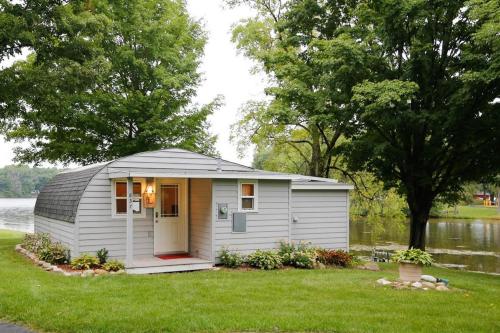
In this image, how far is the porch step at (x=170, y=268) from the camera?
10945 mm

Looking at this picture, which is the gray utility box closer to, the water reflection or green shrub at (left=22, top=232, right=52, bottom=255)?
green shrub at (left=22, top=232, right=52, bottom=255)

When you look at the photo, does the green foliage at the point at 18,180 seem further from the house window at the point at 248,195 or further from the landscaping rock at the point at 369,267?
the landscaping rock at the point at 369,267

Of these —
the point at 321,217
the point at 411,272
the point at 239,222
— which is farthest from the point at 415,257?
the point at 321,217

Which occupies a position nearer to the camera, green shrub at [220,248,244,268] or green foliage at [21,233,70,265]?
green foliage at [21,233,70,265]

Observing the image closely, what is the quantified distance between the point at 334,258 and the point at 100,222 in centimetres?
670

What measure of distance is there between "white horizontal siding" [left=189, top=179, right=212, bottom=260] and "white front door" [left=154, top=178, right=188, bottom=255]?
0.73 ft

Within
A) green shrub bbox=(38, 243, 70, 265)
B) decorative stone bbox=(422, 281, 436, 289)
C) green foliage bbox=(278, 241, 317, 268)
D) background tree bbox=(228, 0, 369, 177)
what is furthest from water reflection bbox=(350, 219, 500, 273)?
green shrub bbox=(38, 243, 70, 265)

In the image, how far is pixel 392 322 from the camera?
661 cm

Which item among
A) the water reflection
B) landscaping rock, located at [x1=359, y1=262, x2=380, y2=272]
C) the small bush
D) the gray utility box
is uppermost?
the gray utility box

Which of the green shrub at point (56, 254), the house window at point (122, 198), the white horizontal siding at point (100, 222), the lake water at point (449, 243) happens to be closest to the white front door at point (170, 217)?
the house window at point (122, 198)

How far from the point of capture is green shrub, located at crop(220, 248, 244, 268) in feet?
39.2

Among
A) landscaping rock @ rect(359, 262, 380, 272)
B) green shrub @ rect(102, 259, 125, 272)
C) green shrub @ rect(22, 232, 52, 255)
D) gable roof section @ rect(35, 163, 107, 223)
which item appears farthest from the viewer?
landscaping rock @ rect(359, 262, 380, 272)

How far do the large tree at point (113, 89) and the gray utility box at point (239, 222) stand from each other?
7.94 metres

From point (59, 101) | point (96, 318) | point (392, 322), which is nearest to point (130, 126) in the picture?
point (59, 101)
